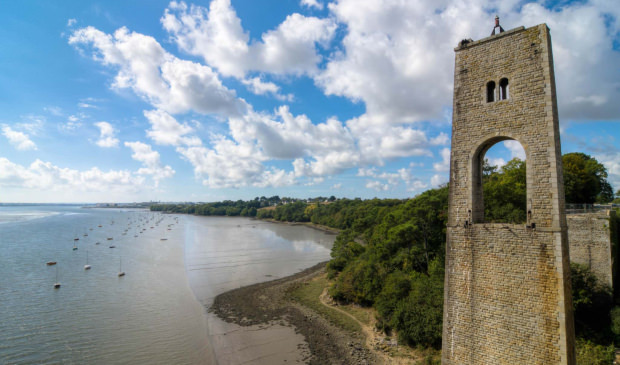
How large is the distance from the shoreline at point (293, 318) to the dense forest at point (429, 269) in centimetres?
265

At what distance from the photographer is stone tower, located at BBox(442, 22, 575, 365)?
6652 mm

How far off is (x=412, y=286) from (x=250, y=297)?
49.0 ft

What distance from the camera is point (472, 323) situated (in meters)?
7.66

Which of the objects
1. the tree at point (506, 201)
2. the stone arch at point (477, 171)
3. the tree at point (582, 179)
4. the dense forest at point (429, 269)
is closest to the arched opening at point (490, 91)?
the stone arch at point (477, 171)

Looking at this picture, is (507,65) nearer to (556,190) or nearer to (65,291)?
(556,190)

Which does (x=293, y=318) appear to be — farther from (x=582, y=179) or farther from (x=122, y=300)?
(x=582, y=179)

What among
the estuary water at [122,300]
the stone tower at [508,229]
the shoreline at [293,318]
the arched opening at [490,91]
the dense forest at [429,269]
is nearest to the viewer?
the stone tower at [508,229]

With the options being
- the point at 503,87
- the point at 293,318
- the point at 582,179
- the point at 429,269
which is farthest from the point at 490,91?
the point at 582,179

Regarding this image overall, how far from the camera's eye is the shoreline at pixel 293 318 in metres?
16.2

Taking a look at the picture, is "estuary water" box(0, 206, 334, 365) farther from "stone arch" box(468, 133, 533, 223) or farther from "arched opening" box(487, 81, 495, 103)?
"arched opening" box(487, 81, 495, 103)

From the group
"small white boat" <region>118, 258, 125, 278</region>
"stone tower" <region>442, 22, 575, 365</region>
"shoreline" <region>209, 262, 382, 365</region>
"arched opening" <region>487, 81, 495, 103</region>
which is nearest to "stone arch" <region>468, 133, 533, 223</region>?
"stone tower" <region>442, 22, 575, 365</region>

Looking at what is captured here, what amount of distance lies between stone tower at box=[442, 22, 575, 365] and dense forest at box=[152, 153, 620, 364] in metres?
5.98

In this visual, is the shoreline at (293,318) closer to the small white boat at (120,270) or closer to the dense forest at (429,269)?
the dense forest at (429,269)

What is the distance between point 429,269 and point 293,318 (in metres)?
10.3
